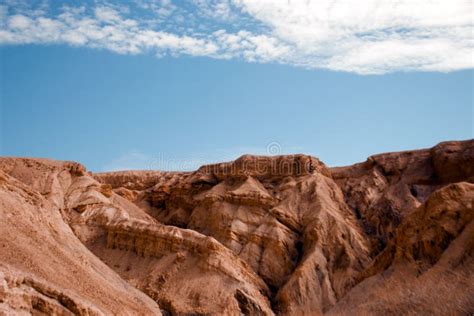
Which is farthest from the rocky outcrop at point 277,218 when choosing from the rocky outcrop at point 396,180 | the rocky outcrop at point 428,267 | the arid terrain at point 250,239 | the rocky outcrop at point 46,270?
the rocky outcrop at point 46,270

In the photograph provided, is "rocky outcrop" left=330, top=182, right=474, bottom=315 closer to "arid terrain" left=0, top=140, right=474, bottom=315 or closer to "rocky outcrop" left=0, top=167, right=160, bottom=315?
"arid terrain" left=0, top=140, right=474, bottom=315

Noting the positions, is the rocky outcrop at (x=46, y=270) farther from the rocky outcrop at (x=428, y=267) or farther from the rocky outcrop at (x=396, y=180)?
the rocky outcrop at (x=396, y=180)

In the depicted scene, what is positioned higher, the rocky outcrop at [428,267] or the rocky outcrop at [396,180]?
the rocky outcrop at [396,180]

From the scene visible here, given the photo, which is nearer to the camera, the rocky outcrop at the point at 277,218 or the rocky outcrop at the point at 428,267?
the rocky outcrop at the point at 428,267

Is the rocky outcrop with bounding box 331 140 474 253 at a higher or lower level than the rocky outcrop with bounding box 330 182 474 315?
higher

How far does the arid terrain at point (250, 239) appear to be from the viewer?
32.3m

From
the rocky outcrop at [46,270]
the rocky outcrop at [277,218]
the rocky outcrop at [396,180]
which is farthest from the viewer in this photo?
the rocky outcrop at [396,180]

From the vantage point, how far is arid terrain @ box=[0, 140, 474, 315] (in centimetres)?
3231

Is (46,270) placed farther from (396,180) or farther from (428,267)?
(396,180)

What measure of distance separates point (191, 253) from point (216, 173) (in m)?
14.1

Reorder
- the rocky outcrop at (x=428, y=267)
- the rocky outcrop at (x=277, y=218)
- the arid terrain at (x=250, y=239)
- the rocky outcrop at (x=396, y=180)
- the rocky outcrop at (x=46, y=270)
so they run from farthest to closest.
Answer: the rocky outcrop at (x=396, y=180) < the rocky outcrop at (x=277, y=218) < the rocky outcrop at (x=428, y=267) < the arid terrain at (x=250, y=239) < the rocky outcrop at (x=46, y=270)

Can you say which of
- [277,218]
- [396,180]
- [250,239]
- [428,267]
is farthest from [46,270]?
[396,180]

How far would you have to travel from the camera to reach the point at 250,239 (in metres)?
46.4

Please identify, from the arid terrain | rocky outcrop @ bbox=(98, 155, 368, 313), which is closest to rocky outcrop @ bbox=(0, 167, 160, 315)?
the arid terrain
